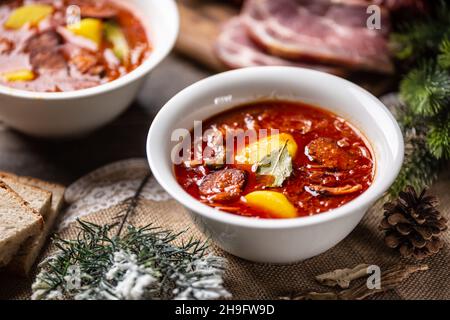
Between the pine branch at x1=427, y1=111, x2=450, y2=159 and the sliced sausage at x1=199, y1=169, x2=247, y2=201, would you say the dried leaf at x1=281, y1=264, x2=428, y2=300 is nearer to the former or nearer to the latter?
the sliced sausage at x1=199, y1=169, x2=247, y2=201

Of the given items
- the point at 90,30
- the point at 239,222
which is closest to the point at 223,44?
the point at 90,30

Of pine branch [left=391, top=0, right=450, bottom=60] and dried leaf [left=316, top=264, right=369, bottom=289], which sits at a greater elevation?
pine branch [left=391, top=0, right=450, bottom=60]

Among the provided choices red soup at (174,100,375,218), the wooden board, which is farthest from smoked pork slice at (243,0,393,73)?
red soup at (174,100,375,218)

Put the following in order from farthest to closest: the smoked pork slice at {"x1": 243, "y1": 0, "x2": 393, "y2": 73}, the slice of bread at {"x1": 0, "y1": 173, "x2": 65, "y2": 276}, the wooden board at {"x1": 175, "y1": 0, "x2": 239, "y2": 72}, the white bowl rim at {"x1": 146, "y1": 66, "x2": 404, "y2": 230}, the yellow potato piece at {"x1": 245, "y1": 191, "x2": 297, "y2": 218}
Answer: the wooden board at {"x1": 175, "y1": 0, "x2": 239, "y2": 72}, the smoked pork slice at {"x1": 243, "y1": 0, "x2": 393, "y2": 73}, the slice of bread at {"x1": 0, "y1": 173, "x2": 65, "y2": 276}, the yellow potato piece at {"x1": 245, "y1": 191, "x2": 297, "y2": 218}, the white bowl rim at {"x1": 146, "y1": 66, "x2": 404, "y2": 230}

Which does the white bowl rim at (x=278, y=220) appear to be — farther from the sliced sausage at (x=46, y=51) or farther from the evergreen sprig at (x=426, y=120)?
the sliced sausage at (x=46, y=51)

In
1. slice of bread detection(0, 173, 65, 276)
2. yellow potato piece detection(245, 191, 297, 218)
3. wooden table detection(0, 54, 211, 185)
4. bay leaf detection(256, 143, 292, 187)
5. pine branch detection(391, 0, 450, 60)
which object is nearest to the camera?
yellow potato piece detection(245, 191, 297, 218)
